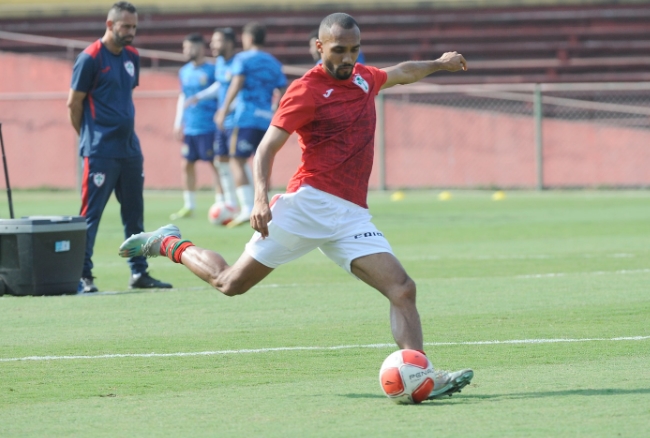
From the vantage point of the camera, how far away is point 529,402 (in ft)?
17.5

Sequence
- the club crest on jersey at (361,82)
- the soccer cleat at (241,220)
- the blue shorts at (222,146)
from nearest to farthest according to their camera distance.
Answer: the club crest on jersey at (361,82), the soccer cleat at (241,220), the blue shorts at (222,146)

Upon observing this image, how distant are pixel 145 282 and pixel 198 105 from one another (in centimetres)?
848

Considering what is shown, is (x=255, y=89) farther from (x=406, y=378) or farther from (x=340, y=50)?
(x=406, y=378)

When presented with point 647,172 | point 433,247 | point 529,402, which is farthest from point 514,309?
point 647,172

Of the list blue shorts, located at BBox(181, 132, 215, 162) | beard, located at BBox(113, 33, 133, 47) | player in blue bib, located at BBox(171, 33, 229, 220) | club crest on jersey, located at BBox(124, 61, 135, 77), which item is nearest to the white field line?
beard, located at BBox(113, 33, 133, 47)

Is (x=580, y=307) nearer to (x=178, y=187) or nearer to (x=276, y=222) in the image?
(x=276, y=222)

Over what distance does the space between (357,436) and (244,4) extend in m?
25.0

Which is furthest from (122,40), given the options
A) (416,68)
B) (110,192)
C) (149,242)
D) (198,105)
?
(198,105)

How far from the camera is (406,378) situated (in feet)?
17.7

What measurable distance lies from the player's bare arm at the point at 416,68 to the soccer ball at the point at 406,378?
1735 millimetres

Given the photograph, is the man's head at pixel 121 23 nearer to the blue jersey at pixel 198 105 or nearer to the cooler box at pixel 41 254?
the cooler box at pixel 41 254

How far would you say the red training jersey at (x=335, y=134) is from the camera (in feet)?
19.5

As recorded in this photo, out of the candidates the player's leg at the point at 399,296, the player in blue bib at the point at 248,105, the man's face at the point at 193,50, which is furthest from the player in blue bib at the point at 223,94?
the player's leg at the point at 399,296

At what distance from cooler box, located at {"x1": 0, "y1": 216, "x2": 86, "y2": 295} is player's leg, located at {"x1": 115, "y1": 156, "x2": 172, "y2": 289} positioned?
1.74 feet
